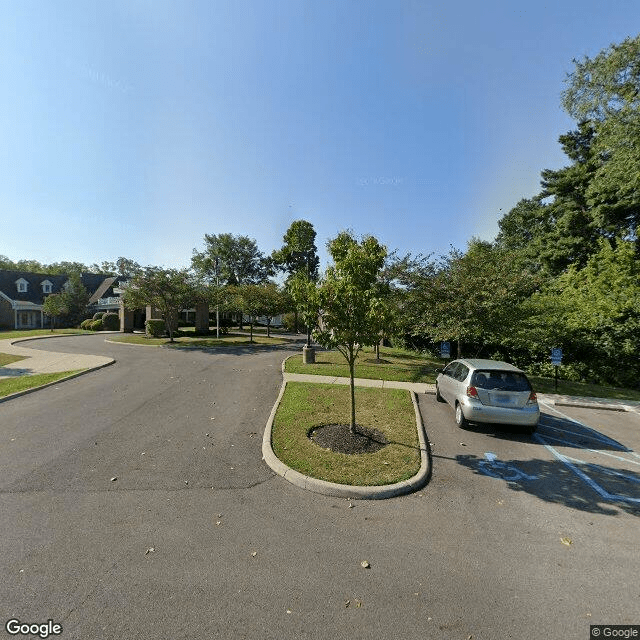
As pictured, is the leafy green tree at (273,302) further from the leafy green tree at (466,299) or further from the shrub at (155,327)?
the leafy green tree at (466,299)

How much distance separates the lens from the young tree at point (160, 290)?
23.9m

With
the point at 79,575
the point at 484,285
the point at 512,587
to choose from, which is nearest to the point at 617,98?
the point at 484,285

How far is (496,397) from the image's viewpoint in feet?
24.1

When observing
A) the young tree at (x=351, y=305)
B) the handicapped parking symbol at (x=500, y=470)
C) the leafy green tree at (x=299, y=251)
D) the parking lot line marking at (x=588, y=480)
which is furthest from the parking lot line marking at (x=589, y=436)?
the leafy green tree at (x=299, y=251)

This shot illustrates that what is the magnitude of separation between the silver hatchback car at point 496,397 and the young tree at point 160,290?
22042 mm

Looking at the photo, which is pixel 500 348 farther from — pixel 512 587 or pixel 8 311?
pixel 8 311

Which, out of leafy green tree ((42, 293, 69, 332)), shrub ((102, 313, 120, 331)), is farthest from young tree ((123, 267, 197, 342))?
leafy green tree ((42, 293, 69, 332))

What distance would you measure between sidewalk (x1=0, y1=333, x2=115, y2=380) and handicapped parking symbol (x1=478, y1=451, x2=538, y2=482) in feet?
49.0

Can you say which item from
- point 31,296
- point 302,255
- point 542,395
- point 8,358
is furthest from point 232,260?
point 542,395

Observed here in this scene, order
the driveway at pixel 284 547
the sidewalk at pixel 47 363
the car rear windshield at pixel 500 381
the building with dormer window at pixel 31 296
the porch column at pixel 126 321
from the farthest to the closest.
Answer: the building with dormer window at pixel 31 296 → the porch column at pixel 126 321 → the sidewalk at pixel 47 363 → the car rear windshield at pixel 500 381 → the driveway at pixel 284 547

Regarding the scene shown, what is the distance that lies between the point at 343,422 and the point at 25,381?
36.4 ft

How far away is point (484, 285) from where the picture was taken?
12328 millimetres

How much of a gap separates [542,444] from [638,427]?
3.88 metres

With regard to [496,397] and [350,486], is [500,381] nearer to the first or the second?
[496,397]
